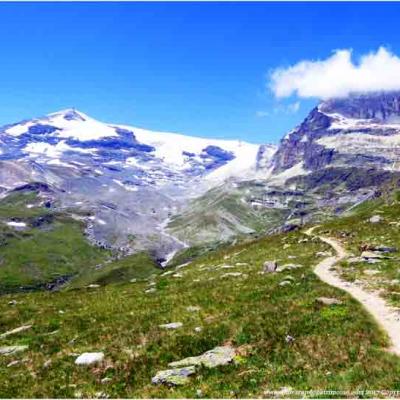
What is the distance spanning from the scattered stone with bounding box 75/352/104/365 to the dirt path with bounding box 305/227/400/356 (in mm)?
11274

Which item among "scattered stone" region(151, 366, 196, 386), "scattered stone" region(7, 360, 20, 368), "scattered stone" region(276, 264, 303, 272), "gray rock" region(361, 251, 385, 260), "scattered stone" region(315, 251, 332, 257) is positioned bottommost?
"scattered stone" region(7, 360, 20, 368)

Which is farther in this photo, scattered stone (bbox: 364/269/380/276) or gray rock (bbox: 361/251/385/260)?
gray rock (bbox: 361/251/385/260)

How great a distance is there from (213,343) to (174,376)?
13.8 feet

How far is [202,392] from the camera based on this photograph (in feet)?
57.7

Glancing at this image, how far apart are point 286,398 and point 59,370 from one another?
10.3m

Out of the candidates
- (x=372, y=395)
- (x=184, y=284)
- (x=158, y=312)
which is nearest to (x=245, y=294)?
(x=158, y=312)

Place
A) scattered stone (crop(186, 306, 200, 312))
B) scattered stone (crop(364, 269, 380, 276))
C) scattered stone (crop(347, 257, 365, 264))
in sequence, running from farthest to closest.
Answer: scattered stone (crop(347, 257, 365, 264)), scattered stone (crop(364, 269, 380, 276)), scattered stone (crop(186, 306, 200, 312))

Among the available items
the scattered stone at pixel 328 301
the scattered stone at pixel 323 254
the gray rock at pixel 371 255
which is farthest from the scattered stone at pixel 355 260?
the scattered stone at pixel 328 301

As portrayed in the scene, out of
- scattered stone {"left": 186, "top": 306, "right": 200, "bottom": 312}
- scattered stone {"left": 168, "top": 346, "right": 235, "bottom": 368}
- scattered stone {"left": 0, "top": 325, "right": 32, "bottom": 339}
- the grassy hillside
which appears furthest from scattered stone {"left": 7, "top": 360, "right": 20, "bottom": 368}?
scattered stone {"left": 186, "top": 306, "right": 200, "bottom": 312}

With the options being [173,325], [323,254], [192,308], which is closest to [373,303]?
[192,308]

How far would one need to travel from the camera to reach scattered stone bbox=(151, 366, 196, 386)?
62.4ft

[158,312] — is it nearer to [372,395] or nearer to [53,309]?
[53,309]

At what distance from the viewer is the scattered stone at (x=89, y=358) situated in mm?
22516

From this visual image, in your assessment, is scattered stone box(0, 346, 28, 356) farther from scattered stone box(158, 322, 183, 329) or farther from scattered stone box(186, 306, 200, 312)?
scattered stone box(186, 306, 200, 312)
